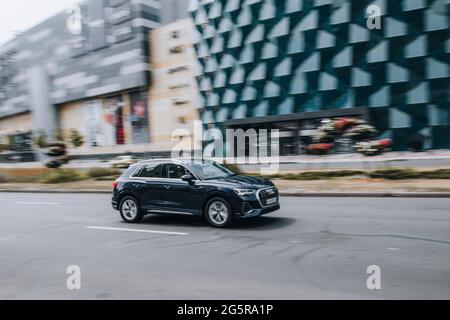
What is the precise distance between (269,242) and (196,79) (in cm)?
4415

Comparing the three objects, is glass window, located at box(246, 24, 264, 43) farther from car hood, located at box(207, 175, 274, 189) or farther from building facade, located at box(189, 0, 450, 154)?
car hood, located at box(207, 175, 274, 189)

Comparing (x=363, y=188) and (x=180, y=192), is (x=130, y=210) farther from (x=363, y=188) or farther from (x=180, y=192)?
(x=363, y=188)

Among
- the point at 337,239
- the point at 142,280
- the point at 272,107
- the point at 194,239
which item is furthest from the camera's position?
the point at 272,107

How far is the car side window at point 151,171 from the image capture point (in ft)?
35.0

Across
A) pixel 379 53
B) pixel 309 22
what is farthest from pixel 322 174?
pixel 309 22

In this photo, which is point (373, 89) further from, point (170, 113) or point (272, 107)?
point (170, 113)

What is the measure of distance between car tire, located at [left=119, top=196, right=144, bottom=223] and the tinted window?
46.3 inches

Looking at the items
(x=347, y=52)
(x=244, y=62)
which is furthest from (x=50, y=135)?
(x=347, y=52)

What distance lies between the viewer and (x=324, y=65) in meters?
39.0

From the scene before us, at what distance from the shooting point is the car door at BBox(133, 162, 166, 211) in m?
10.4

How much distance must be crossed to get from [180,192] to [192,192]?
1.18 ft

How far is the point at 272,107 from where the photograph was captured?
42.7m

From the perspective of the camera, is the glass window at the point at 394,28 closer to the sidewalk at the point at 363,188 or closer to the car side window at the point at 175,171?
the sidewalk at the point at 363,188

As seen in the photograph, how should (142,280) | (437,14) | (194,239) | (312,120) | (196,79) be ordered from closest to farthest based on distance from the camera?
(142,280)
(194,239)
(437,14)
(312,120)
(196,79)
